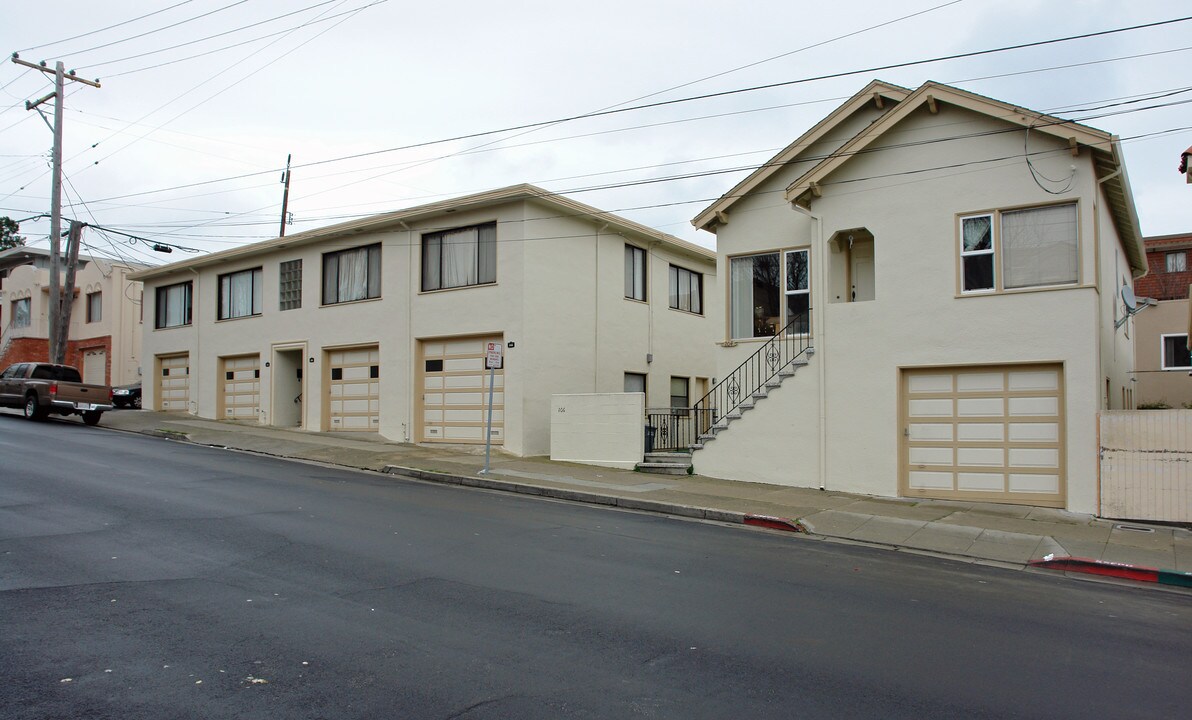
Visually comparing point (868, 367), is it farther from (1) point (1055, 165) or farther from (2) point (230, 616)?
(2) point (230, 616)

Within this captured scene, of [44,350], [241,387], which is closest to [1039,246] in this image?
[241,387]

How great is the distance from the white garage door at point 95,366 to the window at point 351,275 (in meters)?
20.4

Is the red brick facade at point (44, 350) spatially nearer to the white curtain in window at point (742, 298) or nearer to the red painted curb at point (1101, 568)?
the white curtain in window at point (742, 298)

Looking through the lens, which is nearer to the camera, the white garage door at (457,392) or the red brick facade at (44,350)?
the white garage door at (457,392)

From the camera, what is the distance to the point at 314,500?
1241cm

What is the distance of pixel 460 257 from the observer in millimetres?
21781

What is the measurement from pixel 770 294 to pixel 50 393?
2219 centimetres

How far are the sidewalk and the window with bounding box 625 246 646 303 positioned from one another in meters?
6.73

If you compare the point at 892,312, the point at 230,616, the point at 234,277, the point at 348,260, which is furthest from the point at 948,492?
the point at 234,277

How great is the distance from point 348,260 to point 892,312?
16.1m

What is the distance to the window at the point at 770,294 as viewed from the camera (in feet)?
56.5

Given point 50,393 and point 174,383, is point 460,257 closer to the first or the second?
point 50,393

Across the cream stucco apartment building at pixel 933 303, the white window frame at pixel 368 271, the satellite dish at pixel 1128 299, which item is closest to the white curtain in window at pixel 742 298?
the cream stucco apartment building at pixel 933 303

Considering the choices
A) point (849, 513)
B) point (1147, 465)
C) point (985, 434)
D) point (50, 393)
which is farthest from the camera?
point (50, 393)
